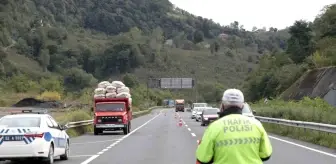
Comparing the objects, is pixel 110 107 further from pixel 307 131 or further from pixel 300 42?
pixel 300 42

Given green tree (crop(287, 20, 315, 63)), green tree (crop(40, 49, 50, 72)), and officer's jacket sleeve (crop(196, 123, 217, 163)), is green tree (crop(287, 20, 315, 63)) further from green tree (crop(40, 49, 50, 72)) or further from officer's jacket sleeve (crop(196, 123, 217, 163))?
officer's jacket sleeve (crop(196, 123, 217, 163))

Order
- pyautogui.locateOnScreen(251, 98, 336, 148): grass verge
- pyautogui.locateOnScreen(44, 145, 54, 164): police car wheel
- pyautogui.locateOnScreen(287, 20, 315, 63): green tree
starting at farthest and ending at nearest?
pyautogui.locateOnScreen(287, 20, 315, 63): green tree → pyautogui.locateOnScreen(251, 98, 336, 148): grass verge → pyautogui.locateOnScreen(44, 145, 54, 164): police car wheel

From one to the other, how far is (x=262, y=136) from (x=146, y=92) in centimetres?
13988

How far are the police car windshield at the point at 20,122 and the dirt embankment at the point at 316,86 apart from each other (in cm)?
4866

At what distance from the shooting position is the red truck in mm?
32812

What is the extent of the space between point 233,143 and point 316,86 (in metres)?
61.7

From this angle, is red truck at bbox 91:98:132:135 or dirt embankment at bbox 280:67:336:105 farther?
dirt embankment at bbox 280:67:336:105

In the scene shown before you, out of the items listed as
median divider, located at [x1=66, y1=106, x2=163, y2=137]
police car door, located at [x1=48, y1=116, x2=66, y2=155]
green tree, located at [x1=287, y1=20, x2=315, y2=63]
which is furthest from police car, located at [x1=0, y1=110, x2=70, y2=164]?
green tree, located at [x1=287, y1=20, x2=315, y2=63]

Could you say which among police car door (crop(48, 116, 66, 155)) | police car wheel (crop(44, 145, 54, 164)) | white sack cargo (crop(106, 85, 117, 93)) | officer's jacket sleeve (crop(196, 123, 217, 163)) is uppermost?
white sack cargo (crop(106, 85, 117, 93))

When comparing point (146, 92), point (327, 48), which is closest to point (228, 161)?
point (327, 48)

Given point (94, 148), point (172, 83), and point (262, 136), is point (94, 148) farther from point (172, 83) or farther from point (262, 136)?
point (172, 83)

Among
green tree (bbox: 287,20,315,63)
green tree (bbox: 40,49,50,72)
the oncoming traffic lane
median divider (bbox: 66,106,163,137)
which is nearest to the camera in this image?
the oncoming traffic lane

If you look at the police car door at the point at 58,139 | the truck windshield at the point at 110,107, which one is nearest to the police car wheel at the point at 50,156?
the police car door at the point at 58,139

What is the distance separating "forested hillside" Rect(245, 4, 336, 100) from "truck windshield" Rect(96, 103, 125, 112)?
158 ft
